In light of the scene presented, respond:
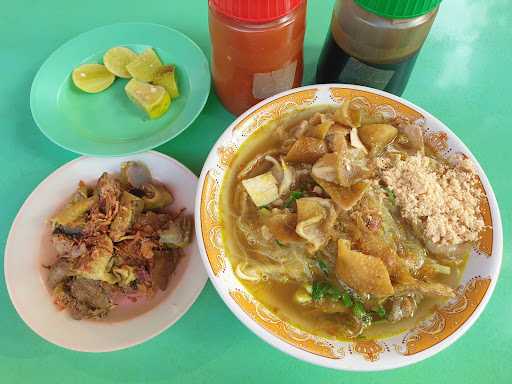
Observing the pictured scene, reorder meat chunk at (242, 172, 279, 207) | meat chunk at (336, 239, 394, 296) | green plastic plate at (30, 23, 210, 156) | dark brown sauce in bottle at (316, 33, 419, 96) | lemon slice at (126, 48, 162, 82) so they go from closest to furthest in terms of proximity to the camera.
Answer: meat chunk at (336, 239, 394, 296) < meat chunk at (242, 172, 279, 207) < dark brown sauce in bottle at (316, 33, 419, 96) < green plastic plate at (30, 23, 210, 156) < lemon slice at (126, 48, 162, 82)

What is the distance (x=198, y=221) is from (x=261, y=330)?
33 cm

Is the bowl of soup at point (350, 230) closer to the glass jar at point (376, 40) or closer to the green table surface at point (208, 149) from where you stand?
the glass jar at point (376, 40)

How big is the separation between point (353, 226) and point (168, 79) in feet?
2.98

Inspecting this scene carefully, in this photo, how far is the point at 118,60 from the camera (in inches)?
64.5

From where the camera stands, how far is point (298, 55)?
1.38m

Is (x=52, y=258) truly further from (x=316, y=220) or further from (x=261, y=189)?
(x=316, y=220)

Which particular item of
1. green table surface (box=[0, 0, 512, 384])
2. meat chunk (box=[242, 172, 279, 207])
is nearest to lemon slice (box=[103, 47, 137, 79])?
green table surface (box=[0, 0, 512, 384])

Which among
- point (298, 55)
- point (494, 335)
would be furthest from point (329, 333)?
point (298, 55)

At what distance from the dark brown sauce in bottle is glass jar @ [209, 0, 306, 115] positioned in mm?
107

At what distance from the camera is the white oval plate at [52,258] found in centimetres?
121

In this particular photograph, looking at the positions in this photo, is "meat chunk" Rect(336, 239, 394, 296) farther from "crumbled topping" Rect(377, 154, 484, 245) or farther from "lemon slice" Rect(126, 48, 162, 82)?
"lemon slice" Rect(126, 48, 162, 82)

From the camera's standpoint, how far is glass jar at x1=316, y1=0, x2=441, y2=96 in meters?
1.10

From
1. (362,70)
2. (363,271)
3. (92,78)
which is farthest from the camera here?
(92,78)

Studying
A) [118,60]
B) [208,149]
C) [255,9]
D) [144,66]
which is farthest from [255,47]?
[118,60]
